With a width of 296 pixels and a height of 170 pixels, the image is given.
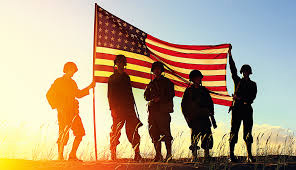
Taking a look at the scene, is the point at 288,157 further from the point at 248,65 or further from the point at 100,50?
the point at 100,50

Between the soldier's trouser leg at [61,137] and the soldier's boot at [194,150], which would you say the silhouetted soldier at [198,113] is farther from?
the soldier's trouser leg at [61,137]

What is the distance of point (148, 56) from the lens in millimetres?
9836

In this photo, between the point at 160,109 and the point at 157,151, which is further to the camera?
the point at 160,109

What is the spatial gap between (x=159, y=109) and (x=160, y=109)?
27mm

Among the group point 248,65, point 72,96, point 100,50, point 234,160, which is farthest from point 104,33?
point 234,160

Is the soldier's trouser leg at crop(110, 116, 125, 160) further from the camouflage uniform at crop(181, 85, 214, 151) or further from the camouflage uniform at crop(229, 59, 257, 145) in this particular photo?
the camouflage uniform at crop(229, 59, 257, 145)

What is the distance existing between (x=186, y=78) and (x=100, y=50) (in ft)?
8.72

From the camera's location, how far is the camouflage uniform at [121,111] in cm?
816

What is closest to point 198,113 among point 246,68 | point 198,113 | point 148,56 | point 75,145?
point 198,113

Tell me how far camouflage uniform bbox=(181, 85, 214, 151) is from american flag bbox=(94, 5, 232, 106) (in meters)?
1.68

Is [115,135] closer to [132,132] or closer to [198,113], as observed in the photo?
[132,132]

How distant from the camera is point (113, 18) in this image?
31.6ft

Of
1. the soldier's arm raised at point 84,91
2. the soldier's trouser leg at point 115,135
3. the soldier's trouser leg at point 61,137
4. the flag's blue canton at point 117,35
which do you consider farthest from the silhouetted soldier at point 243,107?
the soldier's trouser leg at point 61,137

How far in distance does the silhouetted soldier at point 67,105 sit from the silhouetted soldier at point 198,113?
2.49 meters
